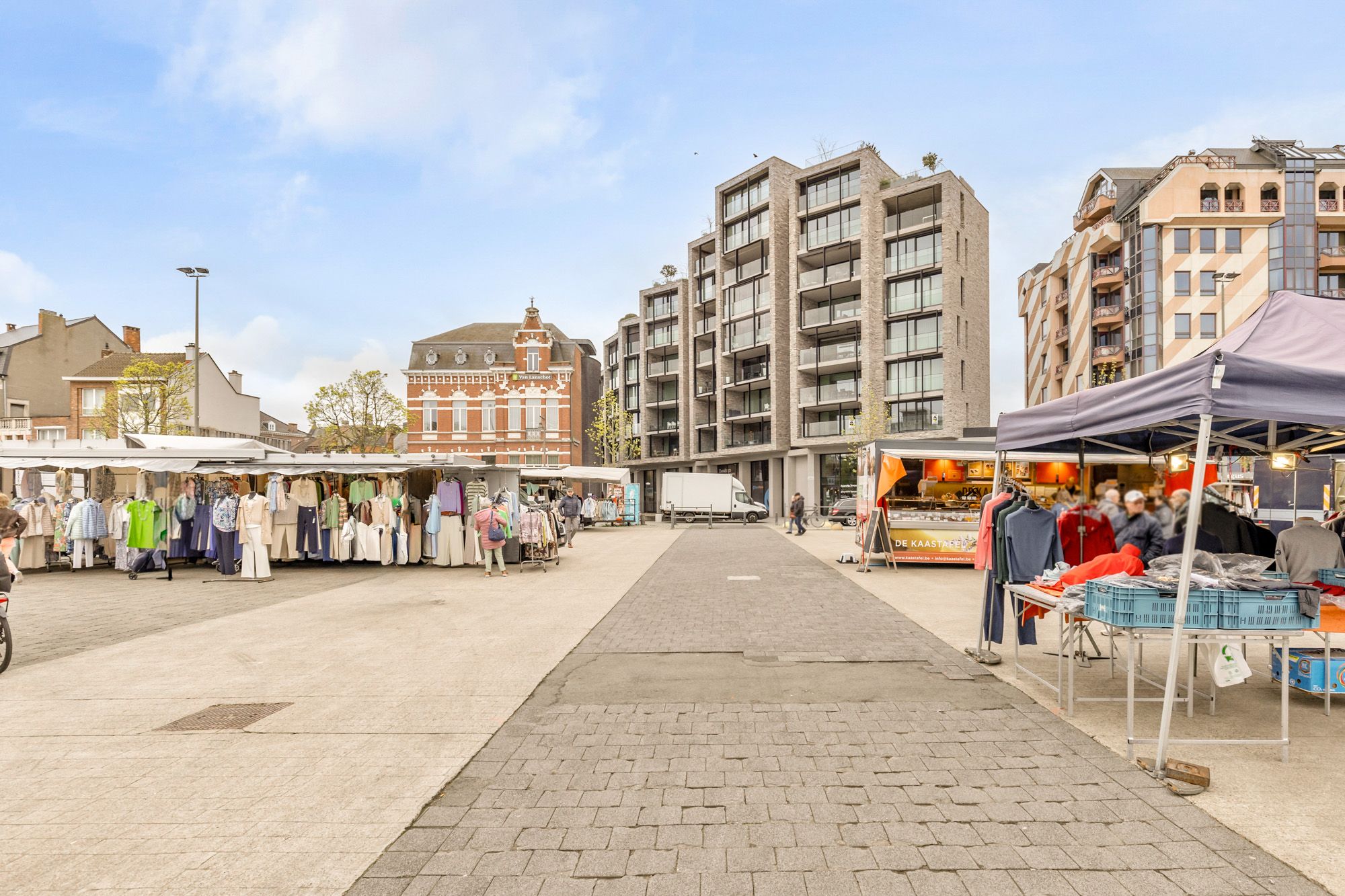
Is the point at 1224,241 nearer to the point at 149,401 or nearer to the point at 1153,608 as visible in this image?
the point at 1153,608

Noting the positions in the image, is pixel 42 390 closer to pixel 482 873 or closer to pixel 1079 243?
pixel 482 873

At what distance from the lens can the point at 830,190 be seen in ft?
147

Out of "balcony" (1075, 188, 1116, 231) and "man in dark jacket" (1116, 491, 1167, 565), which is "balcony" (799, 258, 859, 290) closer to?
"balcony" (1075, 188, 1116, 231)

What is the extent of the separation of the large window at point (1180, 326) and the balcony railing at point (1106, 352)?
4593mm

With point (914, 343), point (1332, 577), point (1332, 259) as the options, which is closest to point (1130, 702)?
point (1332, 577)

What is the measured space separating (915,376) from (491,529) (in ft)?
109

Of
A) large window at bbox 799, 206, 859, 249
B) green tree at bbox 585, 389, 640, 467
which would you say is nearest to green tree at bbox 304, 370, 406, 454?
green tree at bbox 585, 389, 640, 467

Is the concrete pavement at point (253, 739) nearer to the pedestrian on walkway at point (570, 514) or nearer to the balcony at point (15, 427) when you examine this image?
the pedestrian on walkway at point (570, 514)

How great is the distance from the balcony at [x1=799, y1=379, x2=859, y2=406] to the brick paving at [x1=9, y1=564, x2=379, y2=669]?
33.4m

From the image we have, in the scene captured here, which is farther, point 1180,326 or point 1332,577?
point 1180,326

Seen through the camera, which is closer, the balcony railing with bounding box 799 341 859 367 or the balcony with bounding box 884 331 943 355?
the balcony with bounding box 884 331 943 355

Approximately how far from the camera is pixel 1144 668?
261 inches

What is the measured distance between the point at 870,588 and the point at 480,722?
876 cm

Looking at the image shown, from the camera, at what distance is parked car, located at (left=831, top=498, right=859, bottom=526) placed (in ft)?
112
